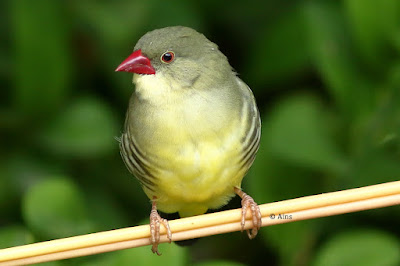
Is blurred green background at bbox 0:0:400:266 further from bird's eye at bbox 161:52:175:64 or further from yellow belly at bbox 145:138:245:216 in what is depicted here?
bird's eye at bbox 161:52:175:64

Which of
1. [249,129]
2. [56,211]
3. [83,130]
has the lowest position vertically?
[83,130]

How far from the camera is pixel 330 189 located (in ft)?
11.4

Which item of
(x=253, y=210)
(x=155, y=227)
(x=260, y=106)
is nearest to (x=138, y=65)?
(x=155, y=227)

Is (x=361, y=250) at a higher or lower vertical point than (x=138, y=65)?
lower

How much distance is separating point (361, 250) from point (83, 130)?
1.41 meters

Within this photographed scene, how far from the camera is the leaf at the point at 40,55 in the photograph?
3.69m

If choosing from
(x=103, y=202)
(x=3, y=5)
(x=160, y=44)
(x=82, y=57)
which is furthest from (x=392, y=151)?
(x=3, y=5)

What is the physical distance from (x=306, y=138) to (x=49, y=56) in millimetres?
1230

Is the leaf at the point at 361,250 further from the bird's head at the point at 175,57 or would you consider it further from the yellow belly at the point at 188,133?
the bird's head at the point at 175,57

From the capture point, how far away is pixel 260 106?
166 inches

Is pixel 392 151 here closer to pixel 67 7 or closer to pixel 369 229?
pixel 369 229

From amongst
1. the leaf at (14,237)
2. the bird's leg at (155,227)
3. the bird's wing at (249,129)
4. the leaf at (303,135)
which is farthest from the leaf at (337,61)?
the leaf at (14,237)

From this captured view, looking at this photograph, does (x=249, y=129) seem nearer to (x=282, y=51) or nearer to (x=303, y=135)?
(x=303, y=135)

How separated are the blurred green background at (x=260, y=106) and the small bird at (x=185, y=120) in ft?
1.16
